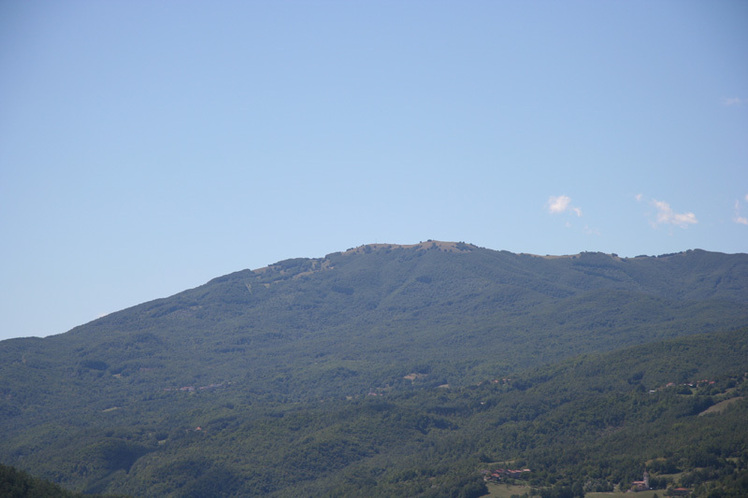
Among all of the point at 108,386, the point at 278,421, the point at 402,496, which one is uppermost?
the point at 108,386

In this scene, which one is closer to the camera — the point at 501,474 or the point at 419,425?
the point at 501,474

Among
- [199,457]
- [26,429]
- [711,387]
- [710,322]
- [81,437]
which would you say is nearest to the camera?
[711,387]

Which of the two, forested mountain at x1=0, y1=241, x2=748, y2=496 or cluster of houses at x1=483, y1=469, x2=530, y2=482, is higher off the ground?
forested mountain at x1=0, y1=241, x2=748, y2=496

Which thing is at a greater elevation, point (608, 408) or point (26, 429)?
point (26, 429)

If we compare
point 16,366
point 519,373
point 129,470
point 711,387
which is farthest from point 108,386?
point 711,387

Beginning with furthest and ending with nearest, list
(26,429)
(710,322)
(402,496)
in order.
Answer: (710,322)
(26,429)
(402,496)

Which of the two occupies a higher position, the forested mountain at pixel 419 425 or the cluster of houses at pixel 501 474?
the forested mountain at pixel 419 425

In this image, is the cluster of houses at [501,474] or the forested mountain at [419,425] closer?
the cluster of houses at [501,474]

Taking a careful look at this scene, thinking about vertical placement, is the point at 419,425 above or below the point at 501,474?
above

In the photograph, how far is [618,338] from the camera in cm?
19025

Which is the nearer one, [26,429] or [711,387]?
[711,387]

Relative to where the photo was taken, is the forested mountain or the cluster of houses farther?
the forested mountain

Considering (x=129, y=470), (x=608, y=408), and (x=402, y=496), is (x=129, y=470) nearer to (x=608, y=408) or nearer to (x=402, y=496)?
(x=402, y=496)

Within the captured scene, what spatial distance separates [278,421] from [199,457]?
19.8 m
